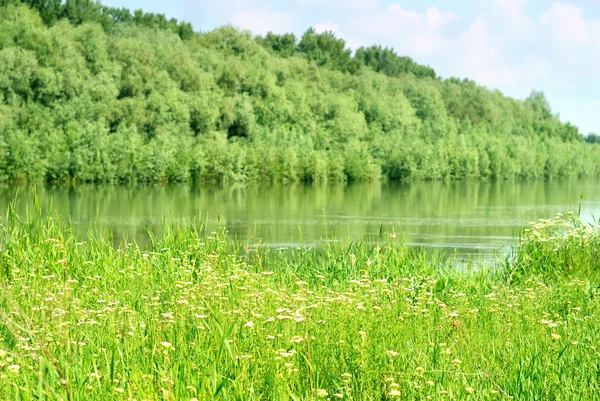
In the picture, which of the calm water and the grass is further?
the calm water

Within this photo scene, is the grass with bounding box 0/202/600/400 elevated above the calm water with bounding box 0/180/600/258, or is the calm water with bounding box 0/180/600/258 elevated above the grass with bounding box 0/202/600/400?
the grass with bounding box 0/202/600/400

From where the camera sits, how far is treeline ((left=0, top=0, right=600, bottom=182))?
60531mm

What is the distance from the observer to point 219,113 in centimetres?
7550

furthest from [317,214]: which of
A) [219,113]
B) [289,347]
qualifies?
[219,113]

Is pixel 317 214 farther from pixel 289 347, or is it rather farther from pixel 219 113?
pixel 219 113

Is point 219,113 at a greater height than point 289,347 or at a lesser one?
greater

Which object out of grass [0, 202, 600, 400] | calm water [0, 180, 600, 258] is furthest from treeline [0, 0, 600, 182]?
grass [0, 202, 600, 400]

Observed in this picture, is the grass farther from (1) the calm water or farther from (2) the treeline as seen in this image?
(2) the treeline

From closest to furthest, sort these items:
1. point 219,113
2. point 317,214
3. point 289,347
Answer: point 289,347 < point 317,214 < point 219,113

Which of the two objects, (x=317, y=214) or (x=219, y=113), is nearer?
(x=317, y=214)

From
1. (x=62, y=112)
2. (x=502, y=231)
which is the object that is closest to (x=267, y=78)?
(x=62, y=112)

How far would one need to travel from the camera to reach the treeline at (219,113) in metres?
60.5

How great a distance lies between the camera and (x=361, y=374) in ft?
15.2

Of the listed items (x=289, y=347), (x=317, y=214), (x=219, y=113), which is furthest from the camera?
(x=219, y=113)
